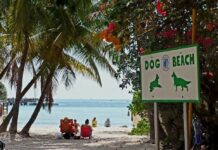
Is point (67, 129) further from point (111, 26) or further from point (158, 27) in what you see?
point (111, 26)

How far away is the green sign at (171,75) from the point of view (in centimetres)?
460

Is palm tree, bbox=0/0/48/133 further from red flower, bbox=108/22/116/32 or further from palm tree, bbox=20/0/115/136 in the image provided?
red flower, bbox=108/22/116/32

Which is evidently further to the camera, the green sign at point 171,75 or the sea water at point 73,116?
the sea water at point 73,116

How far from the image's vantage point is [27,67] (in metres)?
23.2

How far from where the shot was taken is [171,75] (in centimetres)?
488

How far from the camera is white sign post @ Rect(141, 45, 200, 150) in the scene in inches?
181

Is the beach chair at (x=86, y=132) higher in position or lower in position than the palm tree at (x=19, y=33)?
lower

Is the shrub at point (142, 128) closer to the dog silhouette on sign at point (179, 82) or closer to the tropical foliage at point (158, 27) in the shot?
the tropical foliage at point (158, 27)

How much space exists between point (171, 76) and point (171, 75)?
0.4 inches

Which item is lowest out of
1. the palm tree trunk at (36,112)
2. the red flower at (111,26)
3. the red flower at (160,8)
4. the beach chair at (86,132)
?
the beach chair at (86,132)

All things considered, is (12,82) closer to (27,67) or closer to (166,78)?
(27,67)

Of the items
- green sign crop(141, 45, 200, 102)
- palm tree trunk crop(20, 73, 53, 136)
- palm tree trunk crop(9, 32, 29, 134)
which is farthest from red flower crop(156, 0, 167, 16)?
palm tree trunk crop(20, 73, 53, 136)

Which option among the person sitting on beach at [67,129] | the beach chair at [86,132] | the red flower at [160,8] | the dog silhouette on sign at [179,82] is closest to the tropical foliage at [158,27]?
the red flower at [160,8]

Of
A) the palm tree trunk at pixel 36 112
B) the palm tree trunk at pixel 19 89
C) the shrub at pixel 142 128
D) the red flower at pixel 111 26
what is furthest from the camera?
the shrub at pixel 142 128
